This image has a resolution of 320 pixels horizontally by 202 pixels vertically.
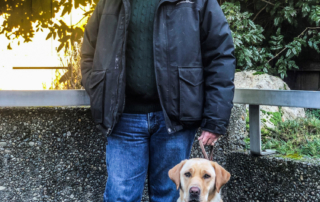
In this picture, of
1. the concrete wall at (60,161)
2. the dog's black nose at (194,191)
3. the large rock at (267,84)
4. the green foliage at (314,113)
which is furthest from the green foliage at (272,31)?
the dog's black nose at (194,191)

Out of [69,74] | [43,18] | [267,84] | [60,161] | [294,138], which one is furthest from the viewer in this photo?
[267,84]

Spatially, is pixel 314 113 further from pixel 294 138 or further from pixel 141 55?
pixel 141 55

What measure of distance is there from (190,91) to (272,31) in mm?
3478

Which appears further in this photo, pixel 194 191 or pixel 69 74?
pixel 69 74

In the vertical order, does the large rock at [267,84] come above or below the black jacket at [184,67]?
below

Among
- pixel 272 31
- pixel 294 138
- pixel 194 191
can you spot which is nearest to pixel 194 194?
pixel 194 191

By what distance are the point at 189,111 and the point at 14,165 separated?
1.82 meters

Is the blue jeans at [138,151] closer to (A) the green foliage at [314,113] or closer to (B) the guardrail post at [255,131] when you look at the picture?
(B) the guardrail post at [255,131]

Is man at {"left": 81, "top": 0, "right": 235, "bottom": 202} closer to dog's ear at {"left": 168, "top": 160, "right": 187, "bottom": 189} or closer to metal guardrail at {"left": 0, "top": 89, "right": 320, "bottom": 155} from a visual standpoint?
dog's ear at {"left": 168, "top": 160, "right": 187, "bottom": 189}

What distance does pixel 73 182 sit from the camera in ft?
10.2

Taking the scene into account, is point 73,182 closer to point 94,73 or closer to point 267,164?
point 94,73

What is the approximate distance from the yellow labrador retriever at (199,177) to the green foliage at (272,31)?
2843 millimetres

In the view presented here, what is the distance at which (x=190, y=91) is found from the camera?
201 centimetres

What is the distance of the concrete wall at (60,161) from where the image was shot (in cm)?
302
